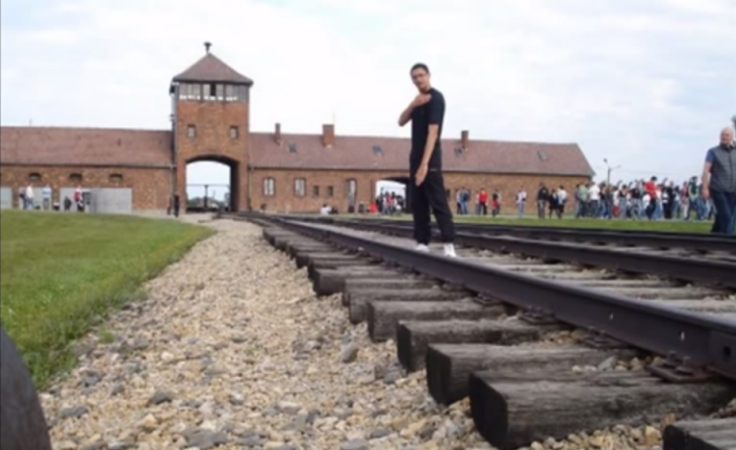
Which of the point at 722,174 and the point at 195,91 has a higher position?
the point at 195,91

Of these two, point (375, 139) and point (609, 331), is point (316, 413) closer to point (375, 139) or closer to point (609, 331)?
point (609, 331)

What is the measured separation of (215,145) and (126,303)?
62.9 metres

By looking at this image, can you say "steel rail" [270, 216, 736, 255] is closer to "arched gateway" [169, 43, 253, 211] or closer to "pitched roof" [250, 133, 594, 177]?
"arched gateway" [169, 43, 253, 211]

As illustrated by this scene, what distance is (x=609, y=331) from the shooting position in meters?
3.74

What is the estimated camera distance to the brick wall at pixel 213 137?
68812 millimetres

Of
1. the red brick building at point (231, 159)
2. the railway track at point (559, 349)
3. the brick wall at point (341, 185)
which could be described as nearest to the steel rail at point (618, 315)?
the railway track at point (559, 349)

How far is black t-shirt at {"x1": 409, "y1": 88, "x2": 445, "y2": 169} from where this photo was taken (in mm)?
7465

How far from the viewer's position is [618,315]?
3.72 metres

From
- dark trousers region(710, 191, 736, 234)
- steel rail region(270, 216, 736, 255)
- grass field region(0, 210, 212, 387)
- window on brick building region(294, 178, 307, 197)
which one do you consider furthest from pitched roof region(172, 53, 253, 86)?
dark trousers region(710, 191, 736, 234)

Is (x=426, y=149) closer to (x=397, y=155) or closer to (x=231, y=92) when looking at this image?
(x=231, y=92)

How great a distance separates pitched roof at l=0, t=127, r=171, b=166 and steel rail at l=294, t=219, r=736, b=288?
61257mm

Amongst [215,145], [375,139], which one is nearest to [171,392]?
[215,145]

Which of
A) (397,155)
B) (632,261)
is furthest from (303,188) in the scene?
(632,261)

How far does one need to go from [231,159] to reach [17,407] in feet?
230
